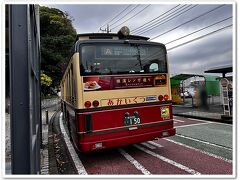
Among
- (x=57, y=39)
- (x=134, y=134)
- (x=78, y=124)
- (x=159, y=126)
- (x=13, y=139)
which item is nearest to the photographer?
(x=13, y=139)

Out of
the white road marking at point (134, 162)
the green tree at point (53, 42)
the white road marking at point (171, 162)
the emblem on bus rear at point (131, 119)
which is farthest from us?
the green tree at point (53, 42)

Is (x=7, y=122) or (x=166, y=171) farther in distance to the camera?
(x=166, y=171)

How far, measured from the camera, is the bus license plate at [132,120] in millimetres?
5500

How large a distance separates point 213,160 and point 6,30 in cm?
501

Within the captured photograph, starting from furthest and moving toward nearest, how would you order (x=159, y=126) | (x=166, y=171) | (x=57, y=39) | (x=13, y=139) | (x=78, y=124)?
(x=57, y=39) → (x=159, y=126) → (x=78, y=124) → (x=166, y=171) → (x=13, y=139)

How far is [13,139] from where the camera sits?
2410 mm

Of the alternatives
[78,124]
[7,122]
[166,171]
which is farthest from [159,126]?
[7,122]

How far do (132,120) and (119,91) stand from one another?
31.2 inches

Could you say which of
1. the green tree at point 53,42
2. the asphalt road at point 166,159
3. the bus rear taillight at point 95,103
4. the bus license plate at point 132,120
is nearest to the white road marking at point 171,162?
the asphalt road at point 166,159

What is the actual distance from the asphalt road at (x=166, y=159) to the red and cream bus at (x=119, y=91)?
0.52 metres

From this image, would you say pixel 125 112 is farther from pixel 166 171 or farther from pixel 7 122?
pixel 7 122

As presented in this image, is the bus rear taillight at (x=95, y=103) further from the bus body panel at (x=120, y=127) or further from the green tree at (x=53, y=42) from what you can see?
the green tree at (x=53, y=42)

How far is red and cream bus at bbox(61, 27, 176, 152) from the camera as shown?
202 inches

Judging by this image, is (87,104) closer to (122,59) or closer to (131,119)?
(131,119)
